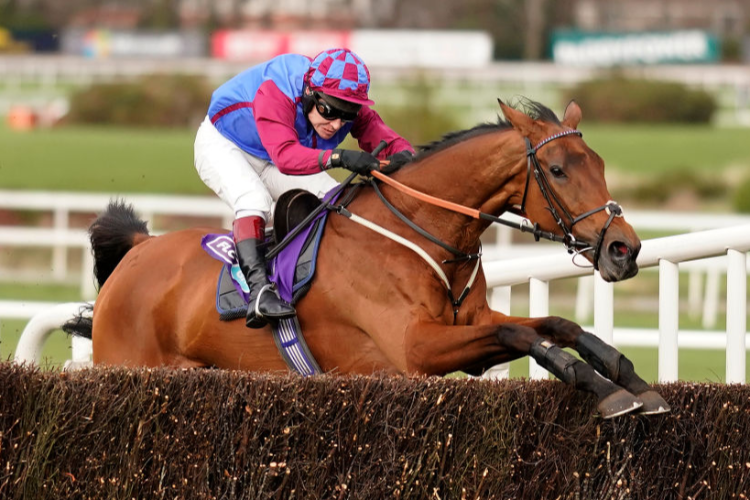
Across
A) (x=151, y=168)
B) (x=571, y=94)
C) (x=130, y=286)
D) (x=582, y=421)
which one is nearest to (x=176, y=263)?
(x=130, y=286)

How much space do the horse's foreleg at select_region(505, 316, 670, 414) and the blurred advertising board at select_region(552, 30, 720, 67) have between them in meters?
40.0

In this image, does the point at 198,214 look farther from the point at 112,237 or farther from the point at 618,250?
the point at 618,250

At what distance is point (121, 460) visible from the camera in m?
3.45

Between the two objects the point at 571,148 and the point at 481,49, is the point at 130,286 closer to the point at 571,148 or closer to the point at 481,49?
the point at 571,148

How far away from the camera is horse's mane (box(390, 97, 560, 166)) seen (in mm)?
4161

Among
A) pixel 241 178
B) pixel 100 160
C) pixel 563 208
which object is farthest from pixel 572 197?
pixel 100 160

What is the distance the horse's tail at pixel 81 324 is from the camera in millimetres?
5549

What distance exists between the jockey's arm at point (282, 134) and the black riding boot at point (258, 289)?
365 millimetres

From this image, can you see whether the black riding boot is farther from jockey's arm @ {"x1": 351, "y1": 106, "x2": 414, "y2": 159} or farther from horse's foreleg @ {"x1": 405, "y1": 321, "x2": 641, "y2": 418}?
jockey's arm @ {"x1": 351, "y1": 106, "x2": 414, "y2": 159}

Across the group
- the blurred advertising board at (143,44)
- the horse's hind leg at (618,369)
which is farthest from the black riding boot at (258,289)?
the blurred advertising board at (143,44)

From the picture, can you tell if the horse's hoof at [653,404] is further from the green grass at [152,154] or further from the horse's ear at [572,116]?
the green grass at [152,154]

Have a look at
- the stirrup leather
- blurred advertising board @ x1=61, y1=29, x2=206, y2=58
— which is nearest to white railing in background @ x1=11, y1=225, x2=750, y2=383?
Result: the stirrup leather

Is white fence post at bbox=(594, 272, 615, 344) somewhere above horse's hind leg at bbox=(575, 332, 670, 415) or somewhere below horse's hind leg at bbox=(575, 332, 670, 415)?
below

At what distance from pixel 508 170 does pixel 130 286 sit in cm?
184
